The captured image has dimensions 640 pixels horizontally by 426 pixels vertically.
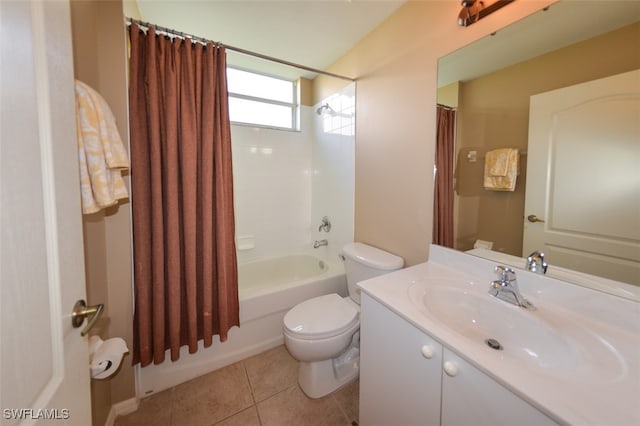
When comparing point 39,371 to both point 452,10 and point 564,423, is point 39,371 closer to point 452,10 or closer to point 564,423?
point 564,423

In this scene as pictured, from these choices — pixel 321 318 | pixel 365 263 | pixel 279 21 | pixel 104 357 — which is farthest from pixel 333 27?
pixel 104 357

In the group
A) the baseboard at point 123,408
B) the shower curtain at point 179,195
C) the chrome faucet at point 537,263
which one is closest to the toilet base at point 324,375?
the shower curtain at point 179,195

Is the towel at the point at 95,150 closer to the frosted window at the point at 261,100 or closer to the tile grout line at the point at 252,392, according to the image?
the tile grout line at the point at 252,392

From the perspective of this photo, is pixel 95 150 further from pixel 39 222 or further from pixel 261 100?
pixel 261 100

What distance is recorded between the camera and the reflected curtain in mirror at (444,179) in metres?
1.36

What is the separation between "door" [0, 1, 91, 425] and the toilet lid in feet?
2.93

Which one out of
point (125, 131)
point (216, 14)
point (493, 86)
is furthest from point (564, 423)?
point (216, 14)

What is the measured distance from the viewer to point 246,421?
51.2 inches

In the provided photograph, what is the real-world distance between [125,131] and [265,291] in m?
1.31

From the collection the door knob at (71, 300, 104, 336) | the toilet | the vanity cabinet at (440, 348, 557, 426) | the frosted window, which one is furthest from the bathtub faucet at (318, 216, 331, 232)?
the door knob at (71, 300, 104, 336)

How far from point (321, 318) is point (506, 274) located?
3.17 ft

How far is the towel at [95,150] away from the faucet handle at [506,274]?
162cm

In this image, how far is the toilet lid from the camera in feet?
4.40

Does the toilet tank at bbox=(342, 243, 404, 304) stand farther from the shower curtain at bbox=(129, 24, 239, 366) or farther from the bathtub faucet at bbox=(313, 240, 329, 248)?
the shower curtain at bbox=(129, 24, 239, 366)
